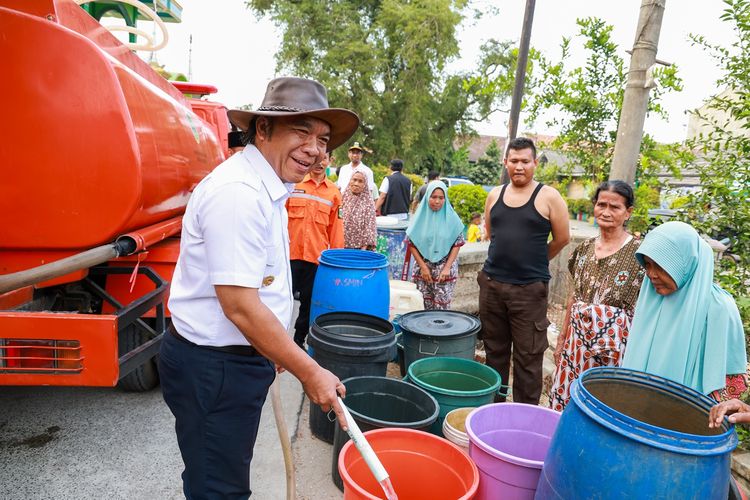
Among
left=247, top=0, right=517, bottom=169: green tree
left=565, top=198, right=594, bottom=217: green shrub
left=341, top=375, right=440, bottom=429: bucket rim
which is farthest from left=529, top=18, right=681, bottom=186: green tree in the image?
left=565, top=198, right=594, bottom=217: green shrub

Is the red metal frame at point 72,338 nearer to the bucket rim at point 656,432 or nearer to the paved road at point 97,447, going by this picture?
the paved road at point 97,447

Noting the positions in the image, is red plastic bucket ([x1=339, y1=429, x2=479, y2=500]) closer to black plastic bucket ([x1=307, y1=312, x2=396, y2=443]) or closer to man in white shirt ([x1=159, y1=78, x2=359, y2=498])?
man in white shirt ([x1=159, y1=78, x2=359, y2=498])

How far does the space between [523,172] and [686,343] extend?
5.71 ft

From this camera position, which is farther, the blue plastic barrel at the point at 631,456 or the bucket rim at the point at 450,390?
the bucket rim at the point at 450,390

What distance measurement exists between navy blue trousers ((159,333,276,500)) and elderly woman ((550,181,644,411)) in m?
2.07

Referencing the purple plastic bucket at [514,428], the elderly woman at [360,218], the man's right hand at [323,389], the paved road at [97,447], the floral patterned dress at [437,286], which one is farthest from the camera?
the elderly woman at [360,218]

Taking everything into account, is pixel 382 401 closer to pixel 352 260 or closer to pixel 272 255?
pixel 352 260

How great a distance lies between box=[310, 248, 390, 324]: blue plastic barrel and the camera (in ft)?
12.3

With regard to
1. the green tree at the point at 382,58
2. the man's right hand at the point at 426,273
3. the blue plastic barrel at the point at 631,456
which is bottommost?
the man's right hand at the point at 426,273

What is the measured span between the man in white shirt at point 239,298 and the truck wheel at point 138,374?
167 cm

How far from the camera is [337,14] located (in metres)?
20.7

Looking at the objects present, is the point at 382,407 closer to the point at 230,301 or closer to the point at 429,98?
the point at 230,301

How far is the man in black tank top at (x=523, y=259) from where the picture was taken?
11.5 feet

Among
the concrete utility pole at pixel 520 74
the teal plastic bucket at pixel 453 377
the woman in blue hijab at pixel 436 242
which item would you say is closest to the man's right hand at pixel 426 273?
the woman in blue hijab at pixel 436 242
